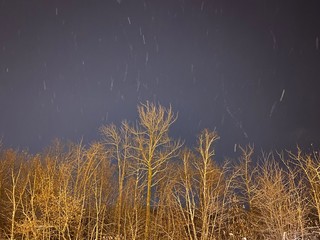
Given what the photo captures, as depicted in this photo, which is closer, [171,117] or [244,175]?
[171,117]

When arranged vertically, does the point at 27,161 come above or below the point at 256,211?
above

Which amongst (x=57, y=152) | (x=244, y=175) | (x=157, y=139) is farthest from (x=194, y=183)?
(x=57, y=152)

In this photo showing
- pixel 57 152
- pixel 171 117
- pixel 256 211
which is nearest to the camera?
pixel 171 117

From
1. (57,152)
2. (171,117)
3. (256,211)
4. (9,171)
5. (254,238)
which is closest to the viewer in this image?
(171,117)

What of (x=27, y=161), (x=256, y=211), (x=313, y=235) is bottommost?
(x=313, y=235)

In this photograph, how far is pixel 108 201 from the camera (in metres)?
33.9

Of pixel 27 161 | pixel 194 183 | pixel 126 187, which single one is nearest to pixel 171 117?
pixel 194 183

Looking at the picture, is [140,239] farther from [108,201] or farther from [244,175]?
[244,175]

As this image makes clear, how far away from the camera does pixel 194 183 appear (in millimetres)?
31938

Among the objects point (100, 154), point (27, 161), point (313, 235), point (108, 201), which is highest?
point (27, 161)

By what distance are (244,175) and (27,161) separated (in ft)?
77.8

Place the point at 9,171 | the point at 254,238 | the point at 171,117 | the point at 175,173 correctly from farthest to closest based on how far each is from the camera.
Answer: the point at 9,171 < the point at 175,173 < the point at 254,238 < the point at 171,117

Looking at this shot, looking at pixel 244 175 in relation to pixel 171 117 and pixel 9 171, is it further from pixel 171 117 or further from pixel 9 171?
pixel 9 171

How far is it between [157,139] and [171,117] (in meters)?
1.80
